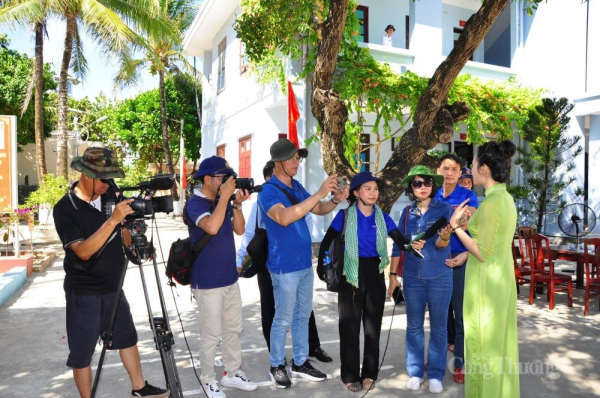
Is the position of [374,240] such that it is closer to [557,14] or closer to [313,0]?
[313,0]

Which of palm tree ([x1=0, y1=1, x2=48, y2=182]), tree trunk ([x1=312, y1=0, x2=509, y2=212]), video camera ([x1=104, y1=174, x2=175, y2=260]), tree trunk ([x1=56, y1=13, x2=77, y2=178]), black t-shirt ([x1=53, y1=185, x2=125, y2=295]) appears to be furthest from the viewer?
tree trunk ([x1=56, y1=13, x2=77, y2=178])

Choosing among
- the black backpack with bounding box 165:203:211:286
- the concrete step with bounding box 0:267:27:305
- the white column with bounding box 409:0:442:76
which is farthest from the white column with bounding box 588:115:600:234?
the concrete step with bounding box 0:267:27:305

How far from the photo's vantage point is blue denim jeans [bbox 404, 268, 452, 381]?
3.94 meters

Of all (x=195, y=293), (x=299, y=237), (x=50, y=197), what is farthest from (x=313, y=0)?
(x=50, y=197)

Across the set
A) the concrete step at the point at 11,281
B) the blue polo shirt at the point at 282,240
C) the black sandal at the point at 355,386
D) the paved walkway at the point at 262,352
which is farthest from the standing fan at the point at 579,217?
the concrete step at the point at 11,281

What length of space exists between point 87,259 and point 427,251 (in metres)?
2.55

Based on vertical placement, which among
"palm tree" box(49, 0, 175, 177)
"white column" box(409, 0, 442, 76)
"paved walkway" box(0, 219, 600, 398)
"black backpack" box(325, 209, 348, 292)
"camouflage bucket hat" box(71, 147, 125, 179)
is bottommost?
"paved walkway" box(0, 219, 600, 398)

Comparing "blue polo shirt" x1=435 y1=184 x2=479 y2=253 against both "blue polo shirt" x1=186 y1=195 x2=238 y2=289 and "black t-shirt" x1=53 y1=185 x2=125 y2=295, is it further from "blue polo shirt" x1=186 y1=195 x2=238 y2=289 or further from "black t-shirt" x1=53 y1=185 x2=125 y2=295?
"black t-shirt" x1=53 y1=185 x2=125 y2=295

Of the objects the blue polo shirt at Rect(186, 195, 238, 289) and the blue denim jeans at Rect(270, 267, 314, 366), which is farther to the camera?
the blue denim jeans at Rect(270, 267, 314, 366)

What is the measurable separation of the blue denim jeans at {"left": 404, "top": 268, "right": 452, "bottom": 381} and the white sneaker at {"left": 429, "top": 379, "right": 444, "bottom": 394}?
39 millimetres

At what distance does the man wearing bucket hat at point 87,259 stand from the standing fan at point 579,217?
11997 mm

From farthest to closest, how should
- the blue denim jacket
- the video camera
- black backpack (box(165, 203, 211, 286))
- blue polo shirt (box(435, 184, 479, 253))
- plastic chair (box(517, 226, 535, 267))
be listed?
1. plastic chair (box(517, 226, 535, 267))
2. blue polo shirt (box(435, 184, 479, 253))
3. the blue denim jacket
4. black backpack (box(165, 203, 211, 286))
5. the video camera

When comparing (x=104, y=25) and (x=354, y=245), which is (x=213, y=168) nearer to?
(x=354, y=245)

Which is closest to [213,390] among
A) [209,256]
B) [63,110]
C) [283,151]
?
[209,256]
